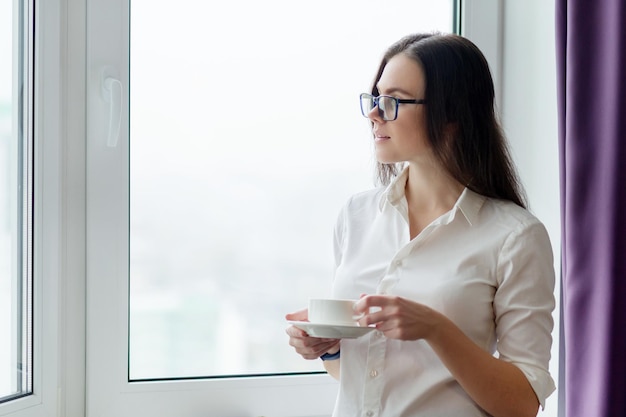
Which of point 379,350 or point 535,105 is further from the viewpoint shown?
point 535,105

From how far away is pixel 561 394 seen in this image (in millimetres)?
1648

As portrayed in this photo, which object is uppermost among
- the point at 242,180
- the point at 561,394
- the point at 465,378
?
the point at 242,180

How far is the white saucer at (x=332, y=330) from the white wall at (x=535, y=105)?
30.5 inches

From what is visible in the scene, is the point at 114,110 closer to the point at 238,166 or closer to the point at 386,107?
the point at 238,166

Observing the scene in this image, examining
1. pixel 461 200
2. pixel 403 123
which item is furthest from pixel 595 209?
pixel 403 123

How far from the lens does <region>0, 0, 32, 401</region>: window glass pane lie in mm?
1505

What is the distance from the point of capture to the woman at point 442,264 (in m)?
1.22

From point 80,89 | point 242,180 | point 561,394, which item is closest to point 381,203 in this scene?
point 242,180

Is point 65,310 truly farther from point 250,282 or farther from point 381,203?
point 381,203

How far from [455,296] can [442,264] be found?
0.07m

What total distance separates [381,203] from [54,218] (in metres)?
0.71

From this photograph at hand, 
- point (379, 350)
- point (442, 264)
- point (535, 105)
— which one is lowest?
point (379, 350)

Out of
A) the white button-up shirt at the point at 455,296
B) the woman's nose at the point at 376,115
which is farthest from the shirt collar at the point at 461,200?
the woman's nose at the point at 376,115

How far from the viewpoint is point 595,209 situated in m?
1.40
